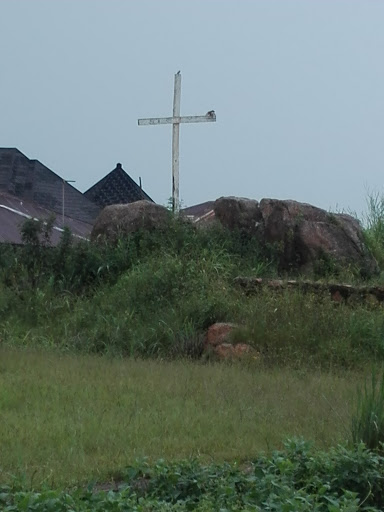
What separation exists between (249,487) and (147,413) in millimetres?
1886

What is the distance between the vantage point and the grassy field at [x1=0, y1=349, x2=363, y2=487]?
502 cm

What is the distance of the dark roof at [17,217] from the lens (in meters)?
20.3

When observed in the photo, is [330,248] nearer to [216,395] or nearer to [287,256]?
[287,256]

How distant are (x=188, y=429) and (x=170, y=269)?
5501 mm

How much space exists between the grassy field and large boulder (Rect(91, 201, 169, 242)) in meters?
4.61

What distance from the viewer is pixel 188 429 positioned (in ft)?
18.7

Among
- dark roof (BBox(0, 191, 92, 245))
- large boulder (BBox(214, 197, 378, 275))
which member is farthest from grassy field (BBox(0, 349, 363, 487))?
dark roof (BBox(0, 191, 92, 245))

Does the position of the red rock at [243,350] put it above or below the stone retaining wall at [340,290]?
below

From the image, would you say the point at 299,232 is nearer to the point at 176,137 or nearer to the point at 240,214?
the point at 240,214

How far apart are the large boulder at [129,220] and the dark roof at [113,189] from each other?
15.0 metres

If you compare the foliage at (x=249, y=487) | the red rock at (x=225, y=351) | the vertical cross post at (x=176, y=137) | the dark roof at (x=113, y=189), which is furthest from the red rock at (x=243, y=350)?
the dark roof at (x=113, y=189)

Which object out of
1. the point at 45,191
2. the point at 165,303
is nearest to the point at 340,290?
the point at 165,303

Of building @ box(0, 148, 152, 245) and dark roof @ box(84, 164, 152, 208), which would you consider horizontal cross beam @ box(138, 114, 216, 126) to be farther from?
dark roof @ box(84, 164, 152, 208)

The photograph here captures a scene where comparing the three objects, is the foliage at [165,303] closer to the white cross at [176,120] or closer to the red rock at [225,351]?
the red rock at [225,351]
